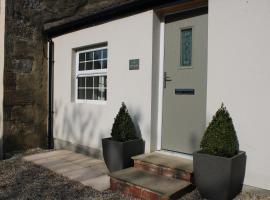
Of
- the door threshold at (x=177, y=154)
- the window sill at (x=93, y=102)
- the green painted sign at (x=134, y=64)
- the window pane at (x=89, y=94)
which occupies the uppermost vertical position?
the green painted sign at (x=134, y=64)

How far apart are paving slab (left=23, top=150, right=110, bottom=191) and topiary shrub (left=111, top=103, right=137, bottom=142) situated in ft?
2.30

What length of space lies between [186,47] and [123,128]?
169cm

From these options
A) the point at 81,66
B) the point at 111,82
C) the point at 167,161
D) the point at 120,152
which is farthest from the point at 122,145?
the point at 81,66

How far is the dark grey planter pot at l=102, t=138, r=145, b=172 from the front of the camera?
477 cm

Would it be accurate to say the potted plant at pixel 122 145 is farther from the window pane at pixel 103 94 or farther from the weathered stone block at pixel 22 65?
the weathered stone block at pixel 22 65

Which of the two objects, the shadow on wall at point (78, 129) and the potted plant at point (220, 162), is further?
the shadow on wall at point (78, 129)

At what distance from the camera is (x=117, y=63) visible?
567 cm

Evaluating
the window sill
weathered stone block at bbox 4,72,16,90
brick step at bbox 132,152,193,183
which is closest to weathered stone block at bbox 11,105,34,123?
weathered stone block at bbox 4,72,16,90

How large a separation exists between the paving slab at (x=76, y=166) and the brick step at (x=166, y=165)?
634 mm

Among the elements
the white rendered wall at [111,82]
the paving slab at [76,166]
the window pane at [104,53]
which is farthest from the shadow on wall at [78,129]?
the window pane at [104,53]

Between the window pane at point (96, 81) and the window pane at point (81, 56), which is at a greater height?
the window pane at point (81, 56)

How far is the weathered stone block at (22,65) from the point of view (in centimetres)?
664

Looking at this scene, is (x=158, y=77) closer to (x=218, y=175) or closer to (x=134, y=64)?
(x=134, y=64)

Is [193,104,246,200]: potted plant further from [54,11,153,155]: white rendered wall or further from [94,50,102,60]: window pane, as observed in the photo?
[94,50,102,60]: window pane
